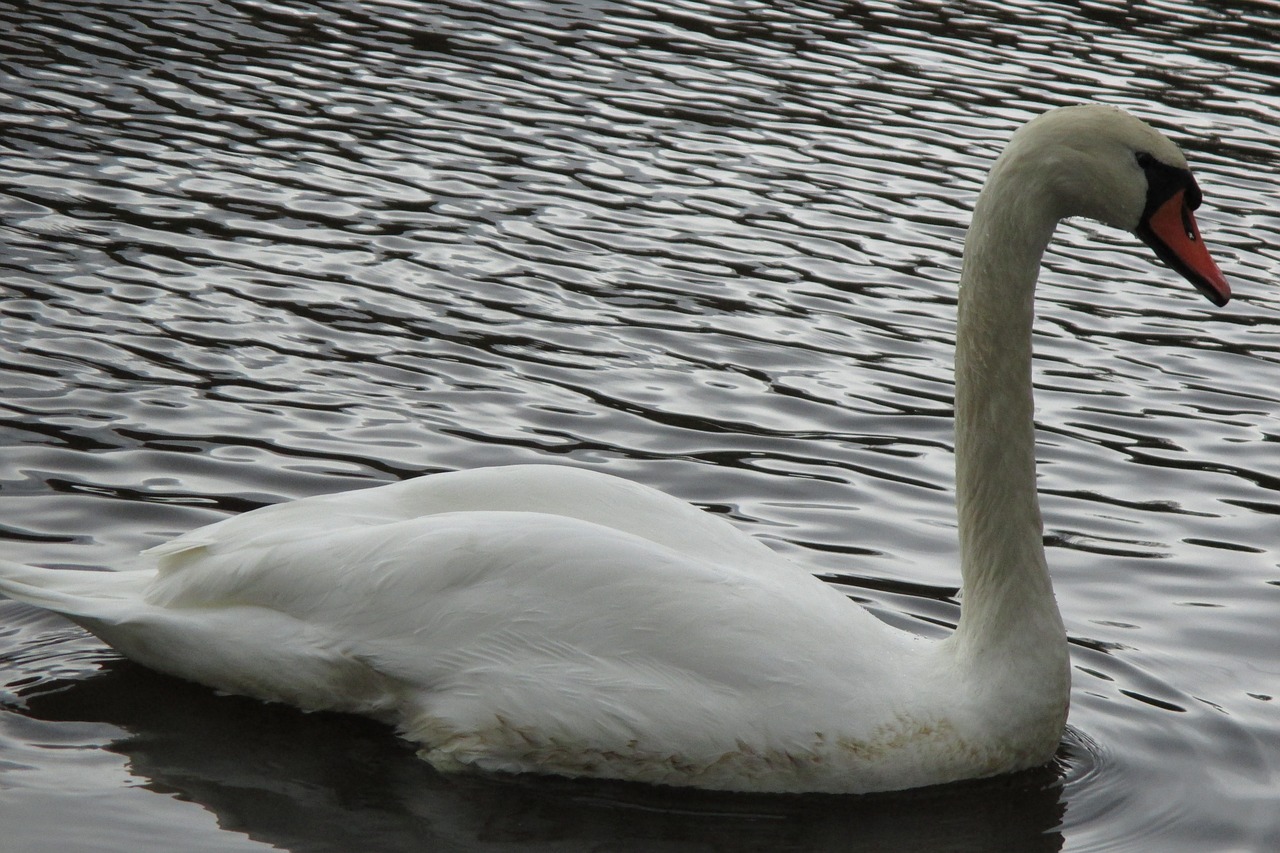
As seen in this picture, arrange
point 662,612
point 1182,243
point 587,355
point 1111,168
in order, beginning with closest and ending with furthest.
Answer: point 662,612, point 1111,168, point 1182,243, point 587,355

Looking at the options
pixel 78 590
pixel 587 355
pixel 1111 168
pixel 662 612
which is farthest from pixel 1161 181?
pixel 587 355

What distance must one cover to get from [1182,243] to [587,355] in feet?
12.5

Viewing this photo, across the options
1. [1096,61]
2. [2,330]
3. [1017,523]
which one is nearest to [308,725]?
[1017,523]

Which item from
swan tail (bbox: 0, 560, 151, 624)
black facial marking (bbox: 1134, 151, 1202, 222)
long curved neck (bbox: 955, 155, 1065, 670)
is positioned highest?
black facial marking (bbox: 1134, 151, 1202, 222)

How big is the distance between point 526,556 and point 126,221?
212 inches

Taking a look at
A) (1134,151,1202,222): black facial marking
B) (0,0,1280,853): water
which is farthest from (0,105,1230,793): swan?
(0,0,1280,853): water

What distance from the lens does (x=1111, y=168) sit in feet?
15.4

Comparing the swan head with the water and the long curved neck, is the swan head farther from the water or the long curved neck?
the water

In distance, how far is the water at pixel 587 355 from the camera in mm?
4652

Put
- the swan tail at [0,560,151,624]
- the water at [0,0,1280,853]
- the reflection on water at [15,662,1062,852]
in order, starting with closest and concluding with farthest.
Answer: the reflection on water at [15,662,1062,852] → the water at [0,0,1280,853] → the swan tail at [0,560,151,624]

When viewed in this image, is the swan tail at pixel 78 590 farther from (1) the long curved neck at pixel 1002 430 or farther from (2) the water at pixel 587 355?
(1) the long curved neck at pixel 1002 430

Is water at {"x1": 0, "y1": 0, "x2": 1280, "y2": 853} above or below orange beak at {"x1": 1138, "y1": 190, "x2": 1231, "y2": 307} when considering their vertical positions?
below

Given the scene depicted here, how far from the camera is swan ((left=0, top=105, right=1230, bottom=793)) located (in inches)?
176

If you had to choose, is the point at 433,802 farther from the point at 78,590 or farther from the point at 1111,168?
the point at 1111,168
